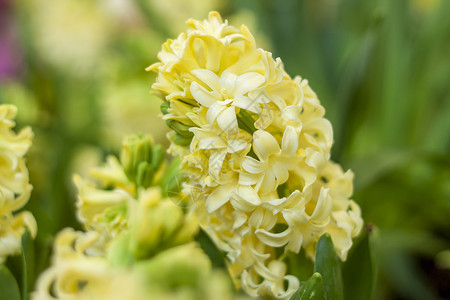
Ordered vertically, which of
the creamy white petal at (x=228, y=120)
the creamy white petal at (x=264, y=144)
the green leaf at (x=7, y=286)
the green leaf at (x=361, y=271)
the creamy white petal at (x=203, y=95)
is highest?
the creamy white petal at (x=203, y=95)

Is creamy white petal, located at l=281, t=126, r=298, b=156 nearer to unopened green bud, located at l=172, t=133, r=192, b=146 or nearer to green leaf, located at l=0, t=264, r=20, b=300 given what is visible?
unopened green bud, located at l=172, t=133, r=192, b=146

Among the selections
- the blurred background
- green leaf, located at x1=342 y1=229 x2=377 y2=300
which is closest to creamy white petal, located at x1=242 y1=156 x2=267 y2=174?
green leaf, located at x1=342 y1=229 x2=377 y2=300

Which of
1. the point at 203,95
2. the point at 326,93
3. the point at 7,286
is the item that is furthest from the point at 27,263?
the point at 326,93

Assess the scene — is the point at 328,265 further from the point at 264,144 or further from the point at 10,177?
the point at 10,177

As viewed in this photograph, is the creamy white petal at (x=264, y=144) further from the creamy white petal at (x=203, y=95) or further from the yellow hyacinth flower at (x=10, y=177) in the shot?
the yellow hyacinth flower at (x=10, y=177)

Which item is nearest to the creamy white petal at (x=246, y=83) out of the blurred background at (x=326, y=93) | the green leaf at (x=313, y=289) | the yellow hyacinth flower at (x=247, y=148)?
the yellow hyacinth flower at (x=247, y=148)

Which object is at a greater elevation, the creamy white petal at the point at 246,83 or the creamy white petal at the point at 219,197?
the creamy white petal at the point at 246,83
